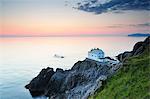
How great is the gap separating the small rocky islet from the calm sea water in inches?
20.2

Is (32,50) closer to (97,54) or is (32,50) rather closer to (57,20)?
(57,20)

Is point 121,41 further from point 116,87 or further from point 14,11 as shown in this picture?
point 14,11

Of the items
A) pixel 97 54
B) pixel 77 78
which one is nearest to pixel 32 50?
pixel 97 54

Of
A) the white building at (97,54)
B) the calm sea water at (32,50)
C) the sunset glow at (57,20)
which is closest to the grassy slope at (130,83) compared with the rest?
the calm sea water at (32,50)

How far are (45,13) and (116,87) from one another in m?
2.11

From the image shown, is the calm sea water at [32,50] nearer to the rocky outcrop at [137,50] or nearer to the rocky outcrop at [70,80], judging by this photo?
the rocky outcrop at [137,50]

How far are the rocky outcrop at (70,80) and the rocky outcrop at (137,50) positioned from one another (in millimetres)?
266

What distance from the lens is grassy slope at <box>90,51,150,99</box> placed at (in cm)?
670

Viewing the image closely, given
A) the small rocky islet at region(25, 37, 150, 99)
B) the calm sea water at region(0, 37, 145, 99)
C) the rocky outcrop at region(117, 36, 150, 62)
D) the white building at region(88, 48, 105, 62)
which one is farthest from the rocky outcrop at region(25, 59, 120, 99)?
the calm sea water at region(0, 37, 145, 99)

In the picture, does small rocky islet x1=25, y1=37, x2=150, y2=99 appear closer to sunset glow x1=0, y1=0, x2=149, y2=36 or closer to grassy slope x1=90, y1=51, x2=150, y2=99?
grassy slope x1=90, y1=51, x2=150, y2=99

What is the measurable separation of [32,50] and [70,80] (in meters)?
2.62

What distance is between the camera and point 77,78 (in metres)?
10.4

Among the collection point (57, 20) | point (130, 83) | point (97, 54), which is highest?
point (57, 20)

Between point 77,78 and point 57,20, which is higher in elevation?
point 57,20
